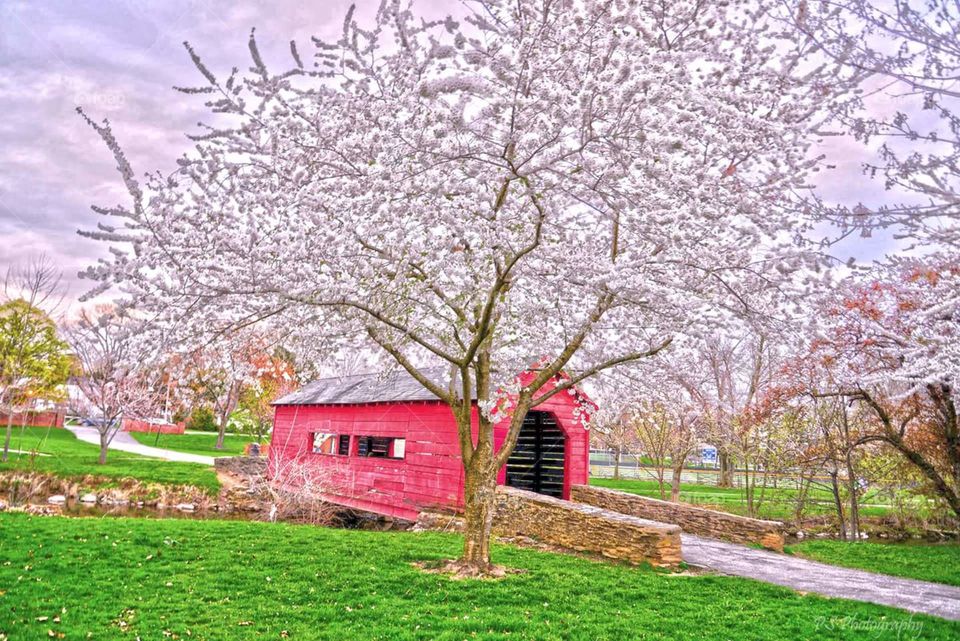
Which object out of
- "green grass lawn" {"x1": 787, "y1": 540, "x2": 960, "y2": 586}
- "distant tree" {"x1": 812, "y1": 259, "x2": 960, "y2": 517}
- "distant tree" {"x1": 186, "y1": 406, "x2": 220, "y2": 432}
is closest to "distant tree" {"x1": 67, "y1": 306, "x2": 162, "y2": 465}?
"distant tree" {"x1": 186, "y1": 406, "x2": 220, "y2": 432}

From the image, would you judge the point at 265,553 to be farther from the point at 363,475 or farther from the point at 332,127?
the point at 363,475

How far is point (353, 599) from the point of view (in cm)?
655

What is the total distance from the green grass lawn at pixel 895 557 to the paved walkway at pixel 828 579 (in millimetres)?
743

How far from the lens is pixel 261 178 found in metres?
7.25

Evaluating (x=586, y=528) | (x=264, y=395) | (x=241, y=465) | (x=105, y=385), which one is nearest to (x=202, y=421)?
(x=264, y=395)

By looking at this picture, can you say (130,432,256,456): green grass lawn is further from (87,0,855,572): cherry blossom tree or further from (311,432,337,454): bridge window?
(87,0,855,572): cherry blossom tree

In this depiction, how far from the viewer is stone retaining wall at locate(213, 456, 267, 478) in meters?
21.8

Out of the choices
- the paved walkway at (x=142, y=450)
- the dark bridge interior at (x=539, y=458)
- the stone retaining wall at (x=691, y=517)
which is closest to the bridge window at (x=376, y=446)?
the dark bridge interior at (x=539, y=458)

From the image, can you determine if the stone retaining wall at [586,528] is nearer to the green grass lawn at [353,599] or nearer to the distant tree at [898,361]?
the green grass lawn at [353,599]

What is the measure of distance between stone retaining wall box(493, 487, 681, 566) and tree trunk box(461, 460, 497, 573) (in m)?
2.56

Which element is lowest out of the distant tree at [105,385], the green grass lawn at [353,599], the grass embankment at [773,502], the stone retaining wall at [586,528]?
the grass embankment at [773,502]

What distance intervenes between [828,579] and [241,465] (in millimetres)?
19102

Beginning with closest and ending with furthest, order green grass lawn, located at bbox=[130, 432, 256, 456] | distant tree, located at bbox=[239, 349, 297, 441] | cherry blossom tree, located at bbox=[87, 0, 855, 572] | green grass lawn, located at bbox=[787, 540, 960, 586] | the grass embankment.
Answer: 1. cherry blossom tree, located at bbox=[87, 0, 855, 572]
2. green grass lawn, located at bbox=[787, 540, 960, 586]
3. the grass embankment
4. distant tree, located at bbox=[239, 349, 297, 441]
5. green grass lawn, located at bbox=[130, 432, 256, 456]

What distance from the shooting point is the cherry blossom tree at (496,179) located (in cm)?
562
